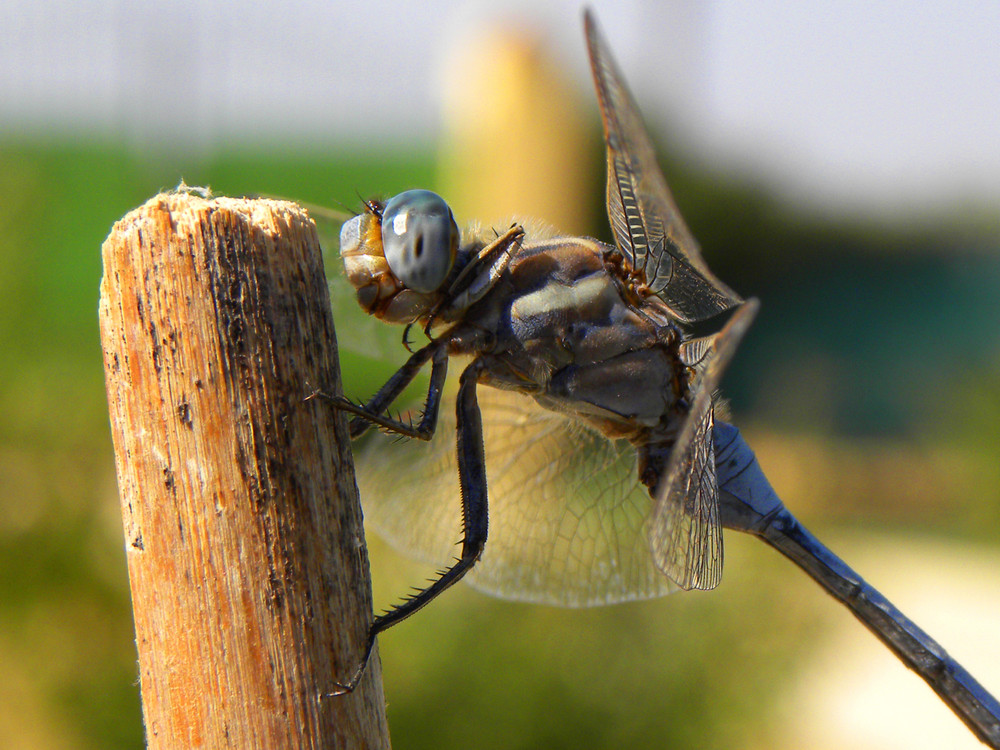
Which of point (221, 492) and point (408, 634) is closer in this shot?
point (221, 492)

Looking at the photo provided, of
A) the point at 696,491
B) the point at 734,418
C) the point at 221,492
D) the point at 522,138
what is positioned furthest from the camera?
the point at 522,138

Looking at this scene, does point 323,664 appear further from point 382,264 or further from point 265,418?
point 382,264

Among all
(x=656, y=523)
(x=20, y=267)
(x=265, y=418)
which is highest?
(x=265, y=418)

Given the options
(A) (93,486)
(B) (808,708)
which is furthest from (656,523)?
(B) (808,708)

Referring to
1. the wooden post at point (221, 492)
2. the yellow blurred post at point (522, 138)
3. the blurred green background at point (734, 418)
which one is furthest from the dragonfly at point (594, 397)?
the yellow blurred post at point (522, 138)

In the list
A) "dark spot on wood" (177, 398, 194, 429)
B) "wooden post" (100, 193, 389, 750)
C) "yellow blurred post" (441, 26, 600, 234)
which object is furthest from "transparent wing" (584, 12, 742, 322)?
"yellow blurred post" (441, 26, 600, 234)

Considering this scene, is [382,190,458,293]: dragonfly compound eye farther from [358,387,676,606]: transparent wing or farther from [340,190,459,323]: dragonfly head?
[358,387,676,606]: transparent wing

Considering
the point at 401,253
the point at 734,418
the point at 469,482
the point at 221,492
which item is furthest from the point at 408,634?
the point at 734,418

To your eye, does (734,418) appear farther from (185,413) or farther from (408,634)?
(185,413)
